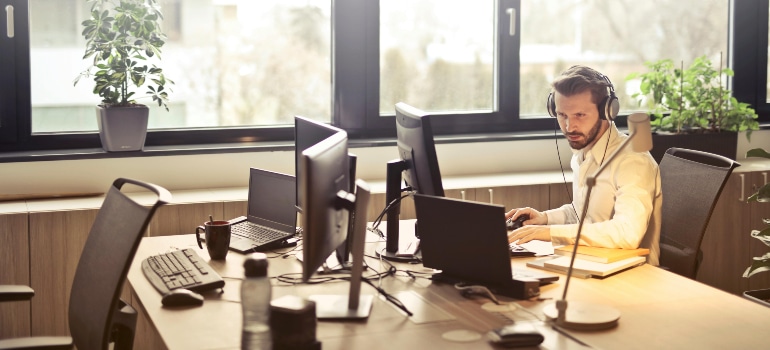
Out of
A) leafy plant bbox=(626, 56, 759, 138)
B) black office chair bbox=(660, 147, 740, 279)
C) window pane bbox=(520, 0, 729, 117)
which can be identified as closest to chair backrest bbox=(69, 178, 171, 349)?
black office chair bbox=(660, 147, 740, 279)

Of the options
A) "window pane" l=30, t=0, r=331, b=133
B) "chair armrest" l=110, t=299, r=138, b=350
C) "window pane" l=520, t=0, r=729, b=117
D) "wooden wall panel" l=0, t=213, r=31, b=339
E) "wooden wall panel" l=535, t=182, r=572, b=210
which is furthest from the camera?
"window pane" l=520, t=0, r=729, b=117

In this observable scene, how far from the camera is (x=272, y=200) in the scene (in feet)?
9.86

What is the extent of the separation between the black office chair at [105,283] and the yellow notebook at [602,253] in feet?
3.87

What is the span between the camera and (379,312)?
2176 millimetres

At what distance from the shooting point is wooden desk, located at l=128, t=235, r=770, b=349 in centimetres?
195

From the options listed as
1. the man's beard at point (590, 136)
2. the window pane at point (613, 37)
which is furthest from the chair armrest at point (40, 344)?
the window pane at point (613, 37)

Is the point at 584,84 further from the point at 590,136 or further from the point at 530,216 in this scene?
the point at 530,216

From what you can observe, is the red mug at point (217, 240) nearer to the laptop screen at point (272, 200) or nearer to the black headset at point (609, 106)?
the laptop screen at point (272, 200)

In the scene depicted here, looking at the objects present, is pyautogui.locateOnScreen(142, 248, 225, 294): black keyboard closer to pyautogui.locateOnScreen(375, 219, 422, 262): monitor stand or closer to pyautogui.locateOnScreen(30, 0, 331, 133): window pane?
pyautogui.locateOnScreen(375, 219, 422, 262): monitor stand

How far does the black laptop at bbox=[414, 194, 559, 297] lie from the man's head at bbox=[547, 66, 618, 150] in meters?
0.64

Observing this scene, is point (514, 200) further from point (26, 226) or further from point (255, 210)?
point (26, 226)

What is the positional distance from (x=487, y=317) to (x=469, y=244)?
9.5 inches

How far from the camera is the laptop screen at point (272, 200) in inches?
115

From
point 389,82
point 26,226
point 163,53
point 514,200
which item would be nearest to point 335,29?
point 389,82
